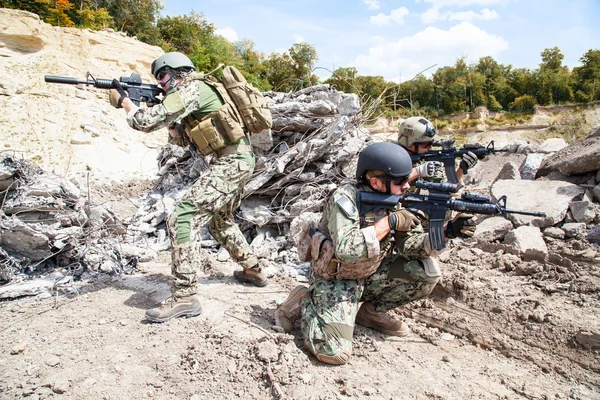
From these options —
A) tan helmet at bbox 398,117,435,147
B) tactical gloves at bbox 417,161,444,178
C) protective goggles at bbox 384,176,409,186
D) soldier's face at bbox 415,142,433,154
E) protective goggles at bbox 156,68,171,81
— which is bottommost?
tactical gloves at bbox 417,161,444,178

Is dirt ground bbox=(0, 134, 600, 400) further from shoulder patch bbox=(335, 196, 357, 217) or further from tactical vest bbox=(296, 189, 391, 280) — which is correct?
shoulder patch bbox=(335, 196, 357, 217)

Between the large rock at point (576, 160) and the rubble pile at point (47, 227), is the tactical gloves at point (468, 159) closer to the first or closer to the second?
the large rock at point (576, 160)

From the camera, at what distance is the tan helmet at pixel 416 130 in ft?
14.0

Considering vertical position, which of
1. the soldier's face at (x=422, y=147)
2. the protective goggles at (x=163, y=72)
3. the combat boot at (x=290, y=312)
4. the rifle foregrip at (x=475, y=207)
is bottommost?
the combat boot at (x=290, y=312)

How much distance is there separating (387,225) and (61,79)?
3280 millimetres

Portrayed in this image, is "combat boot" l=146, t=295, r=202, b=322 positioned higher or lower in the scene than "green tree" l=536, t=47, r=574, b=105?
lower

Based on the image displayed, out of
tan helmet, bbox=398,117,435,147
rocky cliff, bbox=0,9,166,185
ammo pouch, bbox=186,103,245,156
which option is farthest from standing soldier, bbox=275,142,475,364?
rocky cliff, bbox=0,9,166,185

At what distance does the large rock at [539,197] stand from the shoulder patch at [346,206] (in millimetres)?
3269

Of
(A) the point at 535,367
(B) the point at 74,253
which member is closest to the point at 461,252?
(A) the point at 535,367

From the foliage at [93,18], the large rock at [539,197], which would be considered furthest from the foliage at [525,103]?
the large rock at [539,197]

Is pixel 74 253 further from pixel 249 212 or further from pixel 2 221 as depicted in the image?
pixel 249 212

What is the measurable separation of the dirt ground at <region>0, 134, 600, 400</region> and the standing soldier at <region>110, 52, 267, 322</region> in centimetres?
32

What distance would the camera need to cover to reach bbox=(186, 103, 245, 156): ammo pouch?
321 cm

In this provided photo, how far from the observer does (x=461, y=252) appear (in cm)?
463
